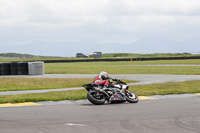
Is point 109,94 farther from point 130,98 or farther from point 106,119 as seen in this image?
point 106,119

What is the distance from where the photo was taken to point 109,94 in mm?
14703

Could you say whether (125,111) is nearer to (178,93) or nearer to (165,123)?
(165,123)

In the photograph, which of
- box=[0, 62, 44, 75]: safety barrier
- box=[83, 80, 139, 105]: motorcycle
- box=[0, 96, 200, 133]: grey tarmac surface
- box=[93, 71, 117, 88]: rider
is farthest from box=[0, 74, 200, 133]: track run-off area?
box=[0, 62, 44, 75]: safety barrier

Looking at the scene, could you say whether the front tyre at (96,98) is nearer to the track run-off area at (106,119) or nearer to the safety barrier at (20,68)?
the track run-off area at (106,119)

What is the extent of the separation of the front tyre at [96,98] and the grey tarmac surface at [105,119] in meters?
0.43

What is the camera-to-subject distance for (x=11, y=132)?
8703mm

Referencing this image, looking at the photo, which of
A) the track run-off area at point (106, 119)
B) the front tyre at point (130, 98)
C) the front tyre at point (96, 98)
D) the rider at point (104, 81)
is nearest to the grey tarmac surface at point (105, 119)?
the track run-off area at point (106, 119)

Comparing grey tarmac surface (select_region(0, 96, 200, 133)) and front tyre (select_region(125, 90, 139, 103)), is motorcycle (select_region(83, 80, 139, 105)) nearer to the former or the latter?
front tyre (select_region(125, 90, 139, 103))

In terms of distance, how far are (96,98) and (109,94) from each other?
635mm

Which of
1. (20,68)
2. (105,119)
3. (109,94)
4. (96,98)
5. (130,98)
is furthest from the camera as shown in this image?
(20,68)

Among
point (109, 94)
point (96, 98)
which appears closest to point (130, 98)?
point (109, 94)

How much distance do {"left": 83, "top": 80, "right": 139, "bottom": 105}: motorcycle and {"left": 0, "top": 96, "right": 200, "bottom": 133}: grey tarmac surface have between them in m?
0.50

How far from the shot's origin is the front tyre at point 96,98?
14117mm

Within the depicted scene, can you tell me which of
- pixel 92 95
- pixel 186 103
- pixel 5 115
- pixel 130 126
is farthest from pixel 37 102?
pixel 130 126
